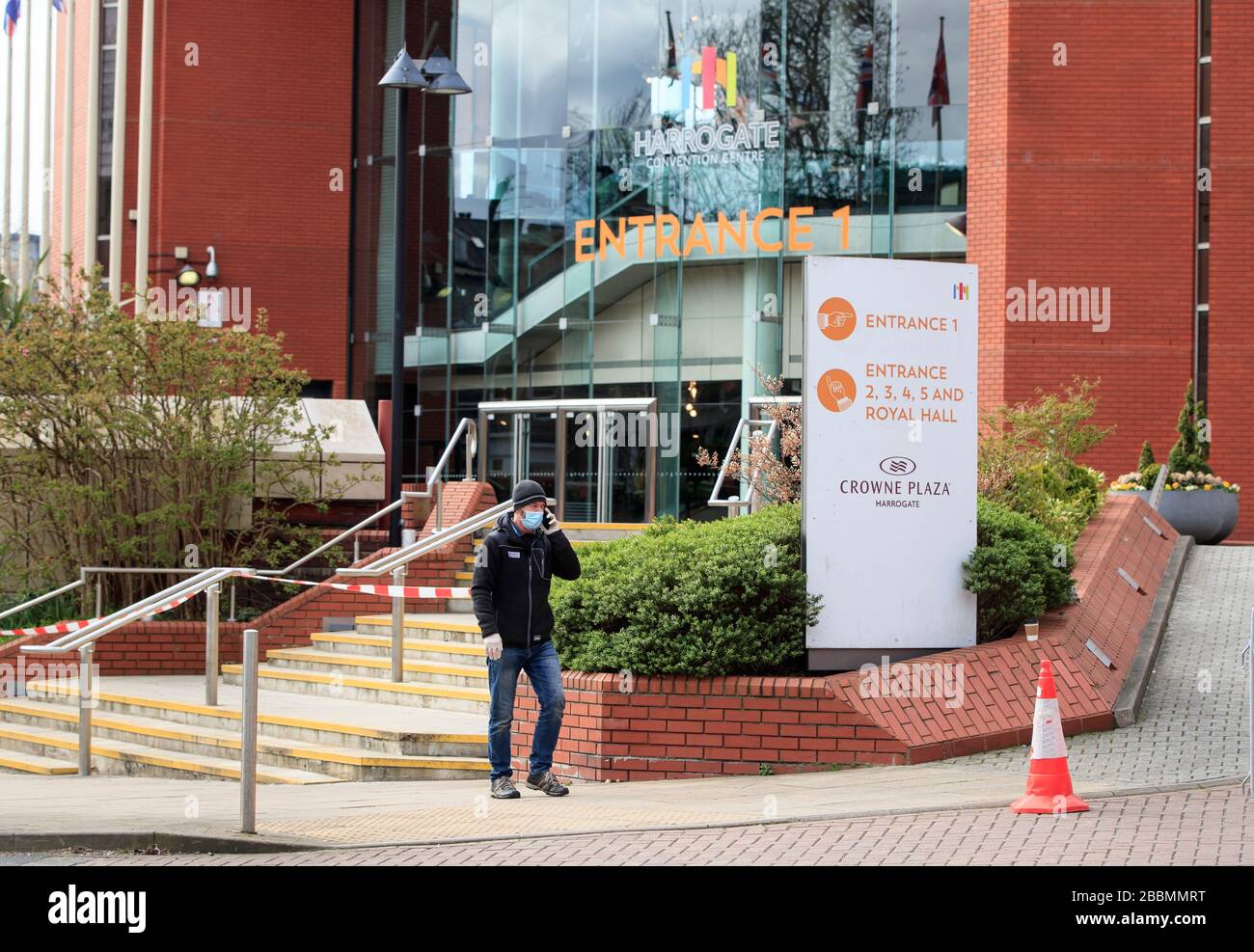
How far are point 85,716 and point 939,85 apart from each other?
16.3 meters

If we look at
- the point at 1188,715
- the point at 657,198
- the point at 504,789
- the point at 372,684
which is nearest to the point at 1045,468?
the point at 1188,715

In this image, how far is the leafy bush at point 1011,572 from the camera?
35.6ft

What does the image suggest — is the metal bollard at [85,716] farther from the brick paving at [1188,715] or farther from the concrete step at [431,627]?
the brick paving at [1188,715]

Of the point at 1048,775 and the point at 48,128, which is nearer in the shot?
the point at 1048,775

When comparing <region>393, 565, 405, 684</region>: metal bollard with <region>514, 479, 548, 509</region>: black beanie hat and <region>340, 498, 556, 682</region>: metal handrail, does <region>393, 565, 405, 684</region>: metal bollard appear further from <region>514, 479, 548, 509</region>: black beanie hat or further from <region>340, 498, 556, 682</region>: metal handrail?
<region>514, 479, 548, 509</region>: black beanie hat

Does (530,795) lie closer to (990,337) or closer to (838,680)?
(838,680)

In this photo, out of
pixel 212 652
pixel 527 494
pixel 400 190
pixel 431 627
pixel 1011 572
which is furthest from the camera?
pixel 400 190

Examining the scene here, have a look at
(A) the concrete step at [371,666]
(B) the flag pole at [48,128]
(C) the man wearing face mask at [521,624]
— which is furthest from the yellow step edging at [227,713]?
(B) the flag pole at [48,128]

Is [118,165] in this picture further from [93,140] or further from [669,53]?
[669,53]

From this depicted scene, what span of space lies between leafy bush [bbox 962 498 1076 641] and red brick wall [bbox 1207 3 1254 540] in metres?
10.8

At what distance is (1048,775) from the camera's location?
27.0 ft

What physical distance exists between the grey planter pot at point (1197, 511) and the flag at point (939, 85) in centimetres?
674

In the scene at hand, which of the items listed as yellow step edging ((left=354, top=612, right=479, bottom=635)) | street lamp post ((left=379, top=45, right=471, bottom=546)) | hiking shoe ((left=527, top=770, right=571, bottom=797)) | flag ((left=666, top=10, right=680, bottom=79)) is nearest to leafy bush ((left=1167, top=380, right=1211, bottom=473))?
flag ((left=666, top=10, right=680, bottom=79))
